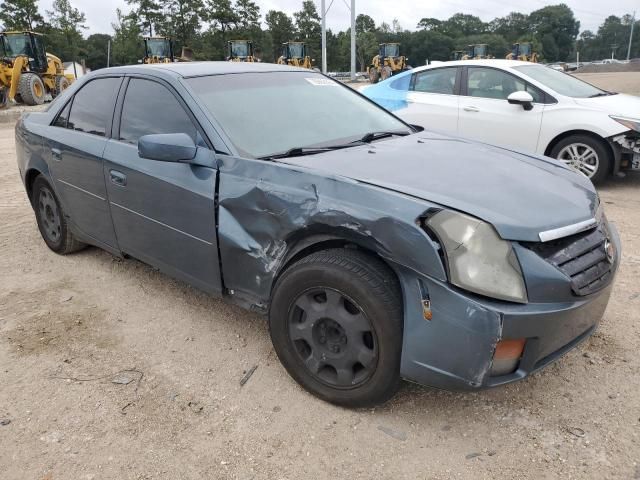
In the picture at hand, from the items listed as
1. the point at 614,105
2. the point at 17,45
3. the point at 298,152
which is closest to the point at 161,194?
the point at 298,152

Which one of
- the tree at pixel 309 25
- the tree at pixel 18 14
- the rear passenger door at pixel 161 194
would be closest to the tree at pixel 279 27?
the tree at pixel 309 25

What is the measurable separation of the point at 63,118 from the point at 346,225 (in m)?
2.85

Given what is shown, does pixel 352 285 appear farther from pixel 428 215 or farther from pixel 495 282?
pixel 495 282

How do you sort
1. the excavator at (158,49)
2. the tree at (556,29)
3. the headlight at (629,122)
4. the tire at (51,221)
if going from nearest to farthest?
1. the tire at (51,221)
2. the headlight at (629,122)
3. the excavator at (158,49)
4. the tree at (556,29)

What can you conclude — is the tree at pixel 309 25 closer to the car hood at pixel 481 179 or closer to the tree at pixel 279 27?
the tree at pixel 279 27

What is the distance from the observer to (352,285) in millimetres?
2254

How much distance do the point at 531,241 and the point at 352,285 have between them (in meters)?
0.73

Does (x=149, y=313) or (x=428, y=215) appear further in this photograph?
(x=149, y=313)

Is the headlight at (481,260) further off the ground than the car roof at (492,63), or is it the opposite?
the car roof at (492,63)

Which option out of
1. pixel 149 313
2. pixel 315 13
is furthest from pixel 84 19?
pixel 149 313

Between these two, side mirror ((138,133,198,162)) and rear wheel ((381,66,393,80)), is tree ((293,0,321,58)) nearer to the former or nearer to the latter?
rear wheel ((381,66,393,80))

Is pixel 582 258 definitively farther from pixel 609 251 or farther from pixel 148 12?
pixel 148 12

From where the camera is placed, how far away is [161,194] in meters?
3.05

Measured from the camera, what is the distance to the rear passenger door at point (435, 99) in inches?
271
